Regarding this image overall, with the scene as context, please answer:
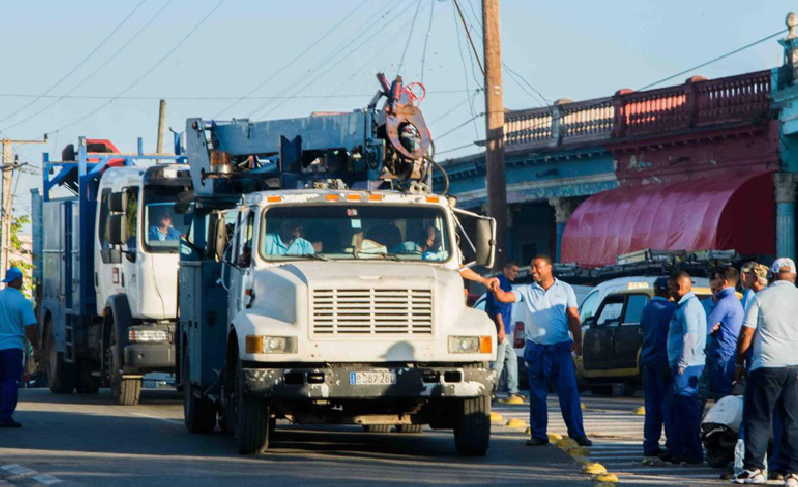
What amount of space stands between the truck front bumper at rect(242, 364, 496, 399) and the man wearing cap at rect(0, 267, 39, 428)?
5.28m

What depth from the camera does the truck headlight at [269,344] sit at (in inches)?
596

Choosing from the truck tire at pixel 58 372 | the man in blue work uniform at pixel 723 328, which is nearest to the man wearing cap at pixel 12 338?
the truck tire at pixel 58 372

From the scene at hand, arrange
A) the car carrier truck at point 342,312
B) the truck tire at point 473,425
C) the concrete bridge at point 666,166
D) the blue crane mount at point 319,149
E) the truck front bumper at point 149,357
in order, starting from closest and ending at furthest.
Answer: the car carrier truck at point 342,312, the truck tire at point 473,425, the blue crane mount at point 319,149, the truck front bumper at point 149,357, the concrete bridge at point 666,166

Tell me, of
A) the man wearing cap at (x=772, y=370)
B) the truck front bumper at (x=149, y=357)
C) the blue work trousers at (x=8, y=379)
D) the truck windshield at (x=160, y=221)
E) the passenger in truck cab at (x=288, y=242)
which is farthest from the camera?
the truck windshield at (x=160, y=221)

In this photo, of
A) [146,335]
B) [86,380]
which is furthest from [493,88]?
[146,335]

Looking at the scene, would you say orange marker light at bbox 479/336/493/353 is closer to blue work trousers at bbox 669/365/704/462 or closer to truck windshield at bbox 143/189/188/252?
blue work trousers at bbox 669/365/704/462

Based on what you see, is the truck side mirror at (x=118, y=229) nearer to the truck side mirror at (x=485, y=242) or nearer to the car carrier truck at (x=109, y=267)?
the car carrier truck at (x=109, y=267)

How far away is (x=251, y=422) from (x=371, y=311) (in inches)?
59.7

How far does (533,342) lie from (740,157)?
21.0m

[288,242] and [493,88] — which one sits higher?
[493,88]

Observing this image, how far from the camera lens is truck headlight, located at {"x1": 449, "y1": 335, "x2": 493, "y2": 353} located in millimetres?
15438

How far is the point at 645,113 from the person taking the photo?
41.2m

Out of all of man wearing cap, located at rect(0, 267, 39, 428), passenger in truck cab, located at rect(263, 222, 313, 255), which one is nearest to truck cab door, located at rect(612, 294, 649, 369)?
man wearing cap, located at rect(0, 267, 39, 428)

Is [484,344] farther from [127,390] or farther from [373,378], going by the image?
[127,390]
